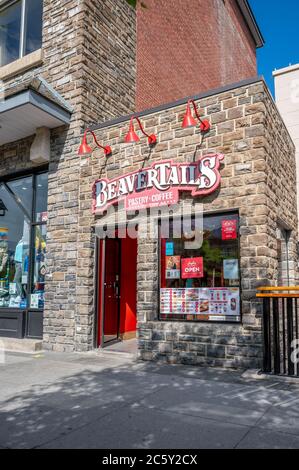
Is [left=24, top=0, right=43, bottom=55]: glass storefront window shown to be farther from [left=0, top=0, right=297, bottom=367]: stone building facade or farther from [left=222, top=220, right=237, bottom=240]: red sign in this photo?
[left=222, top=220, right=237, bottom=240]: red sign

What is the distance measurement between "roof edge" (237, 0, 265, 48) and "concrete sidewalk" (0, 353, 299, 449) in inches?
803

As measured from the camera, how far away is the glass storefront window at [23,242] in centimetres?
951

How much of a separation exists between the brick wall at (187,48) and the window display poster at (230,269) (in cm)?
639

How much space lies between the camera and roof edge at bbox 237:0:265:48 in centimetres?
2067

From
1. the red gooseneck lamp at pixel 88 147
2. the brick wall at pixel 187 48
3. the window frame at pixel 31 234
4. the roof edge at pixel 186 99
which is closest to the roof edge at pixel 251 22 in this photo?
the brick wall at pixel 187 48

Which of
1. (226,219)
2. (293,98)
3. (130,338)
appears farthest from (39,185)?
(293,98)

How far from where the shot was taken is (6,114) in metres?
8.68

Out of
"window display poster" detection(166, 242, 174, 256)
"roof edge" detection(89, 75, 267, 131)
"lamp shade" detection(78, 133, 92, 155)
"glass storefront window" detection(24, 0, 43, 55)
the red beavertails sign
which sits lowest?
"window display poster" detection(166, 242, 174, 256)

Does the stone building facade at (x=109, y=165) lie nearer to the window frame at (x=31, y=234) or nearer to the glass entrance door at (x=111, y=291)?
the window frame at (x=31, y=234)

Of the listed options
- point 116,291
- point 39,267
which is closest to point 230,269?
point 116,291

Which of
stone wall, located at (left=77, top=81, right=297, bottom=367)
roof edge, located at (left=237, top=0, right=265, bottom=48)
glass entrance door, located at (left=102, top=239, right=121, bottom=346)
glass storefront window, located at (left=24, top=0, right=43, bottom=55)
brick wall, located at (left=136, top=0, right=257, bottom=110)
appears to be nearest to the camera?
stone wall, located at (left=77, top=81, right=297, bottom=367)

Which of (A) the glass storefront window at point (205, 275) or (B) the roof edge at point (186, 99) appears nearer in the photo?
(A) the glass storefront window at point (205, 275)

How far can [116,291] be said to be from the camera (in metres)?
9.52

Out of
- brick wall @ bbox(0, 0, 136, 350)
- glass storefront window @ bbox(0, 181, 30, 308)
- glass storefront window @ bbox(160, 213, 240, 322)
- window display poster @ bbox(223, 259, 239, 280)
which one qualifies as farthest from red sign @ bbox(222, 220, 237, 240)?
glass storefront window @ bbox(0, 181, 30, 308)
